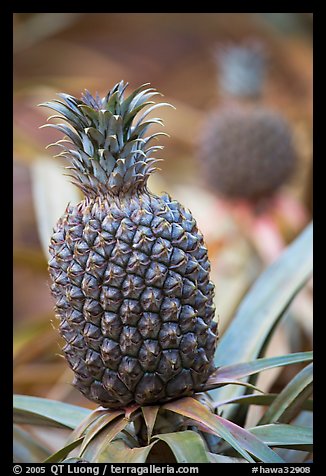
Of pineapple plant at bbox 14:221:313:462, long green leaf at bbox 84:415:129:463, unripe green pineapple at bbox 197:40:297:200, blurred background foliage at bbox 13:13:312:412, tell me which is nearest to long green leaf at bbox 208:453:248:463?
pineapple plant at bbox 14:221:313:462

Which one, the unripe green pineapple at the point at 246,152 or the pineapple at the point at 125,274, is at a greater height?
the unripe green pineapple at the point at 246,152

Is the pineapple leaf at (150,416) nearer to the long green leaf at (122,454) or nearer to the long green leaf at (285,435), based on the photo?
the long green leaf at (122,454)

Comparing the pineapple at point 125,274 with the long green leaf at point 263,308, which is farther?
the long green leaf at point 263,308

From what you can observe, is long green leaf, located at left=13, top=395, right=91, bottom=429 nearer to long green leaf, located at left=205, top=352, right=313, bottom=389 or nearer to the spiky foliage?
long green leaf, located at left=205, top=352, right=313, bottom=389

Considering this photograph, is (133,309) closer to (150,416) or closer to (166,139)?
(150,416)

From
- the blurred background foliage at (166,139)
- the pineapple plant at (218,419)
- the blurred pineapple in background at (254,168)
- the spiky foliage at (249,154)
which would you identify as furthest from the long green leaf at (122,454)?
the spiky foliage at (249,154)

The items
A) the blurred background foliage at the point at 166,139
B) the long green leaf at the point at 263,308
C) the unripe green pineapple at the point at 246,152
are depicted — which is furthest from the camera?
the unripe green pineapple at the point at 246,152

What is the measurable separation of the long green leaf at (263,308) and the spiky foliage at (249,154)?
66 centimetres

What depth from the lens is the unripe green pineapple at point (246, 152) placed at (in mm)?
1740

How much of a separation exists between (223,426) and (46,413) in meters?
0.26

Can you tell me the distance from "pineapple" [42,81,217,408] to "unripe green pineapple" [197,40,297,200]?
0.98 metres
